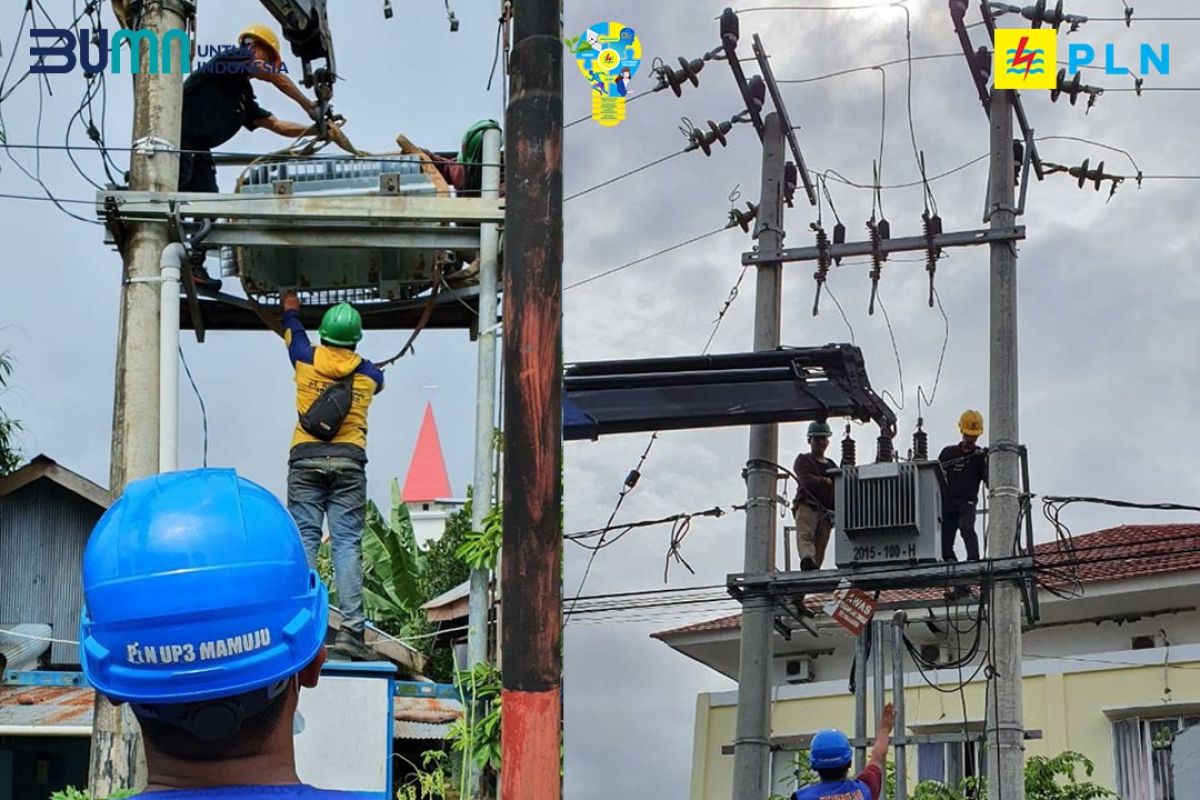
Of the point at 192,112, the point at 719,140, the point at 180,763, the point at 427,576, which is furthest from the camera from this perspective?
the point at 427,576

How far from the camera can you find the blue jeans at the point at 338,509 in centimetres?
864

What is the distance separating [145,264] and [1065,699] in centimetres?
1455

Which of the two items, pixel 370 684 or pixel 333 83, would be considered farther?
pixel 333 83

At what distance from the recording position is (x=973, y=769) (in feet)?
66.1

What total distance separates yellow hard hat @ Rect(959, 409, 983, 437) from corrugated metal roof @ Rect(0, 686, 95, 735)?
27.9 feet

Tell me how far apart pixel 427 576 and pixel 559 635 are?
23.4 meters

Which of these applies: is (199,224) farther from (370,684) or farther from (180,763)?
(180,763)

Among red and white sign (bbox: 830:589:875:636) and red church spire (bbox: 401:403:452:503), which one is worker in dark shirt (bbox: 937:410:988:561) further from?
red church spire (bbox: 401:403:452:503)

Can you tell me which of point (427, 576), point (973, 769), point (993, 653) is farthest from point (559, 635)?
point (427, 576)

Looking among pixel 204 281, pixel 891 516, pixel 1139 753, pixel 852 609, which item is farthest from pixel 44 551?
pixel 1139 753

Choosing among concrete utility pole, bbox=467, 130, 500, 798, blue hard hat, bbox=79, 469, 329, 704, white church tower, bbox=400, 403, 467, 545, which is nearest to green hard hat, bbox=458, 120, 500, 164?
concrete utility pole, bbox=467, 130, 500, 798

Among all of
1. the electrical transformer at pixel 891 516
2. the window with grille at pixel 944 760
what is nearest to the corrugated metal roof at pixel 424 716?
the electrical transformer at pixel 891 516

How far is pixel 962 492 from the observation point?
14789mm

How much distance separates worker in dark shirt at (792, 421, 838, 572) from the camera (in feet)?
48.5
